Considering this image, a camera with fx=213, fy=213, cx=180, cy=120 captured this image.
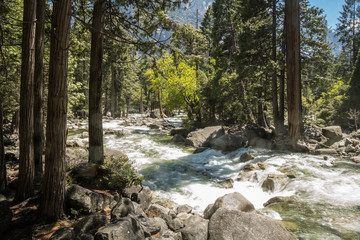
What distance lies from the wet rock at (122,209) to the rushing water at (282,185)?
234cm

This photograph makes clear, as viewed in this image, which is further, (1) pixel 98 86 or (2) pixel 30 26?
(1) pixel 98 86

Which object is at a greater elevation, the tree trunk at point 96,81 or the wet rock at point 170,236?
the tree trunk at point 96,81

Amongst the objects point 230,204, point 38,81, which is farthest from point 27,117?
point 230,204

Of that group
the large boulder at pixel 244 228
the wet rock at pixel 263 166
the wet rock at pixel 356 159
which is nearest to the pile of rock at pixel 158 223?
the large boulder at pixel 244 228

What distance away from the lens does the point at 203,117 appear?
2273cm

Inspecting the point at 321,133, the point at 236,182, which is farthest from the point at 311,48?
the point at 236,182

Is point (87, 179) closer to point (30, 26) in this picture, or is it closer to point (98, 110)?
point (98, 110)

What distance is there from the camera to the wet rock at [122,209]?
13.6 ft

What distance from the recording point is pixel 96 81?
6035 mm

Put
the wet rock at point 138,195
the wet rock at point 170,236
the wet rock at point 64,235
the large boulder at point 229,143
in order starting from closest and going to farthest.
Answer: the wet rock at point 64,235 < the wet rock at point 170,236 < the wet rock at point 138,195 < the large boulder at point 229,143

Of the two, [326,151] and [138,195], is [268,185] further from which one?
[326,151]

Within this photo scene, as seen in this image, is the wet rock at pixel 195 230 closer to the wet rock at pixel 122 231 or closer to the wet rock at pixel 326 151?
the wet rock at pixel 122 231

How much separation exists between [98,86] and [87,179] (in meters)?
2.56

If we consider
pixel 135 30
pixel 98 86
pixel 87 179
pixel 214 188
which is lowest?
pixel 214 188
